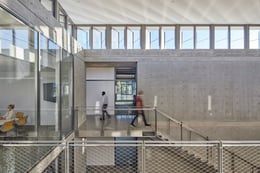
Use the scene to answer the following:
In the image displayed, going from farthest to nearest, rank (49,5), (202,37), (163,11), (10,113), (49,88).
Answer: (202,37) → (163,11) → (49,5) → (49,88) → (10,113)

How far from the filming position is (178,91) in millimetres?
12141

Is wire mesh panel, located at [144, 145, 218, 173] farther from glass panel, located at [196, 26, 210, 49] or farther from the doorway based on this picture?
glass panel, located at [196, 26, 210, 49]

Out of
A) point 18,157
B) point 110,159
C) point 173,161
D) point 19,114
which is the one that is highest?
point 19,114

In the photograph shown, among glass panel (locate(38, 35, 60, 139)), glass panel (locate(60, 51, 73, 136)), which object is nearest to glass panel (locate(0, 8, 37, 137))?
glass panel (locate(38, 35, 60, 139))

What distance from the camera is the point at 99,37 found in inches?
488

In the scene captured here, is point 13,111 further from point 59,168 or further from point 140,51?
point 140,51

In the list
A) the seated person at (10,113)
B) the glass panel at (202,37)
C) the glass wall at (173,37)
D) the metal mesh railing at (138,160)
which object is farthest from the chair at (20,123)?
the glass panel at (202,37)

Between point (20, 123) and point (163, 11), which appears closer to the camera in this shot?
point (20, 123)

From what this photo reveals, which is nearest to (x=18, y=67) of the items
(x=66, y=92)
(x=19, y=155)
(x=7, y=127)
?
(x=7, y=127)

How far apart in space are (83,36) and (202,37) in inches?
209

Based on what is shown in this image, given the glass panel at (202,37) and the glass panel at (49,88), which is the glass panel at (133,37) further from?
the glass panel at (49,88)

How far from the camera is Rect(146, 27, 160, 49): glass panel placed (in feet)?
40.4

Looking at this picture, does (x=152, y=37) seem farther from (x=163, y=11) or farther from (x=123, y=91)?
(x=123, y=91)

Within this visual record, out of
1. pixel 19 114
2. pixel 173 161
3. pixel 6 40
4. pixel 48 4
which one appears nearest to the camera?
pixel 6 40
